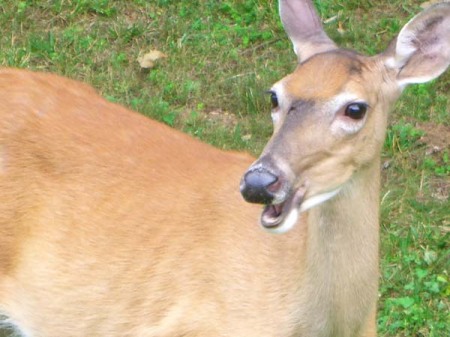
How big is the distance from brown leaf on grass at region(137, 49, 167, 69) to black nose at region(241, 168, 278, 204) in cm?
470

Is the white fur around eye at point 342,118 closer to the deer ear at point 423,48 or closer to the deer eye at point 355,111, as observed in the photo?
the deer eye at point 355,111

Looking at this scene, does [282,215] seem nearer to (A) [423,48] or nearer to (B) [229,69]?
(A) [423,48]

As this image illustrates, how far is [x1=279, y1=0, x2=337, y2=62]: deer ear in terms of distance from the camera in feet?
19.9

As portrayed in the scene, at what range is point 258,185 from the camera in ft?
16.6

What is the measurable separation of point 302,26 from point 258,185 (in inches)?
52.2

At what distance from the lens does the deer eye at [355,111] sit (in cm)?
541

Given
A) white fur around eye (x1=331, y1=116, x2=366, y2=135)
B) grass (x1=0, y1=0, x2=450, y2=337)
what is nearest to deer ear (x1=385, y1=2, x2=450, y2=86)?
white fur around eye (x1=331, y1=116, x2=366, y2=135)

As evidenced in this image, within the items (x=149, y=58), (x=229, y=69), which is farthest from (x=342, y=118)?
(x=149, y=58)

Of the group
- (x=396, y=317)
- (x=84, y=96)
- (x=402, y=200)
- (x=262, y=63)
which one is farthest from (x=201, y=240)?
(x=262, y=63)

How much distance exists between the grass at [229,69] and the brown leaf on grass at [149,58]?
0.15 ft

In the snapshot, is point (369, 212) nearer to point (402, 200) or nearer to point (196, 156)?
point (196, 156)

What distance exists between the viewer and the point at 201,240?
19.6 ft

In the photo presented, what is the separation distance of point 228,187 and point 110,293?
2.37 ft

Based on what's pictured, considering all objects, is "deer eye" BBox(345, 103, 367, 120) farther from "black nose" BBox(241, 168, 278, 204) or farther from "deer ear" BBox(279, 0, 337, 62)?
"deer ear" BBox(279, 0, 337, 62)
